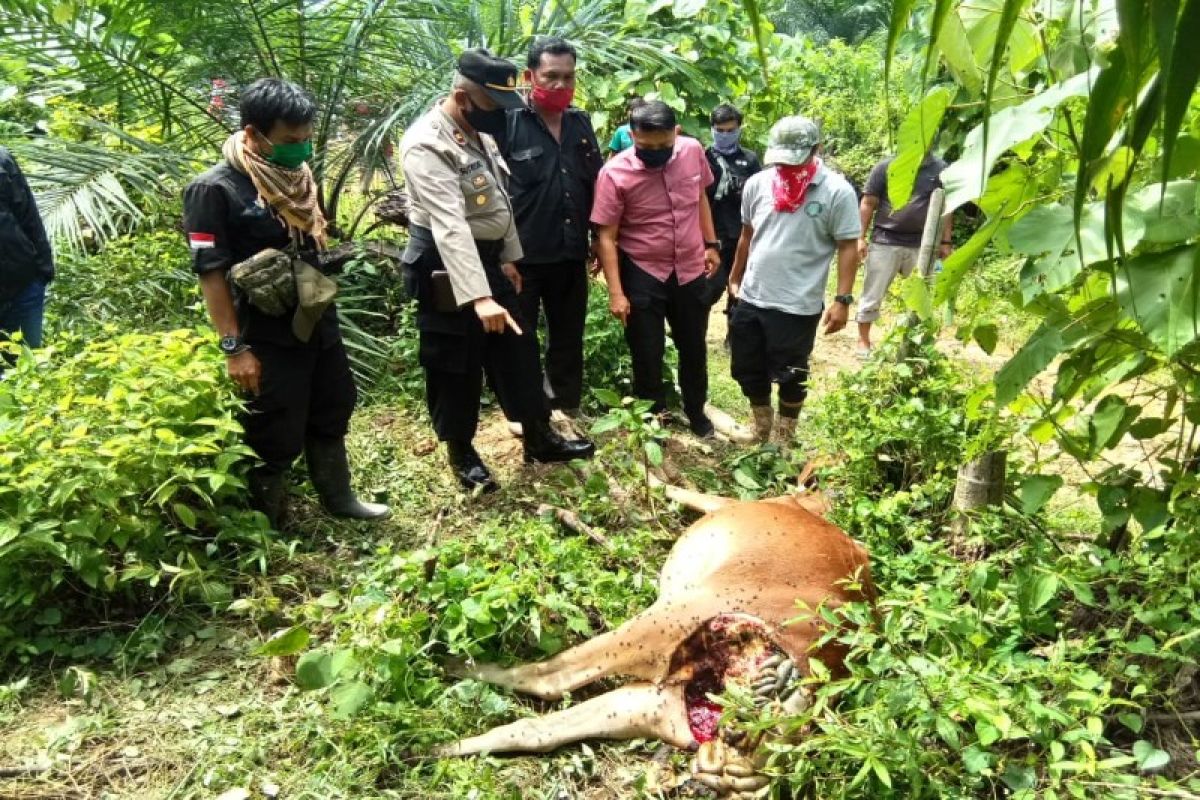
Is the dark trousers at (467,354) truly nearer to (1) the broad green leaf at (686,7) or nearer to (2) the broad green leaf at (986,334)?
(2) the broad green leaf at (986,334)

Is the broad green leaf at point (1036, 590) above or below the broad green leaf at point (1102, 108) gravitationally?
below

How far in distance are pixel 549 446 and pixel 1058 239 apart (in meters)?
2.99

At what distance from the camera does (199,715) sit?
250cm

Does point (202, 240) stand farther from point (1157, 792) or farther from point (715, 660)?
point (1157, 792)

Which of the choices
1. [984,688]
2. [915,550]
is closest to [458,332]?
[915,550]

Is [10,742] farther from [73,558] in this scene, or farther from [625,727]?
[625,727]

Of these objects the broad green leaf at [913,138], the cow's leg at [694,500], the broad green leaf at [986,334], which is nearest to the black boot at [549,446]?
the cow's leg at [694,500]

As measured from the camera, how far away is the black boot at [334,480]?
3.55 metres

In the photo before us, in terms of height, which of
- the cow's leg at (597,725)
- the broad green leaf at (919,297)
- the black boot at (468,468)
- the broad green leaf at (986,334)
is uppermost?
the broad green leaf at (919,297)

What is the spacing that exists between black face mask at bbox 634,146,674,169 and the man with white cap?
1.49 feet

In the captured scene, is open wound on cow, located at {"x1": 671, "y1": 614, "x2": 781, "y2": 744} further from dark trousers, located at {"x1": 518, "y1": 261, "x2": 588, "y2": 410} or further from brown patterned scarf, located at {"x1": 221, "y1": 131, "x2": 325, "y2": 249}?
brown patterned scarf, located at {"x1": 221, "y1": 131, "x2": 325, "y2": 249}

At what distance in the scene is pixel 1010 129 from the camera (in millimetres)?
1060

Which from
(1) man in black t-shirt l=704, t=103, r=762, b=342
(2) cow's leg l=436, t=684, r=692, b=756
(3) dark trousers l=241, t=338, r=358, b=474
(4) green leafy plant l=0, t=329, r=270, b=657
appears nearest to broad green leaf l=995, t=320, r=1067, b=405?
(2) cow's leg l=436, t=684, r=692, b=756

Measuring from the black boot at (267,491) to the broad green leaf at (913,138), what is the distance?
2.77 metres
